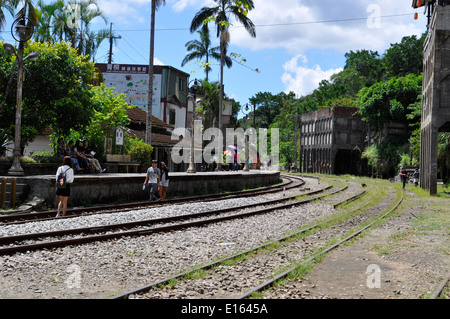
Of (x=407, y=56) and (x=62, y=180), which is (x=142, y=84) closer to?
(x=62, y=180)

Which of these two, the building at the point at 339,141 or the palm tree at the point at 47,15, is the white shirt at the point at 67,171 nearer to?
the palm tree at the point at 47,15

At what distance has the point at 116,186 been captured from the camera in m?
17.7

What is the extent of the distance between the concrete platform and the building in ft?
105

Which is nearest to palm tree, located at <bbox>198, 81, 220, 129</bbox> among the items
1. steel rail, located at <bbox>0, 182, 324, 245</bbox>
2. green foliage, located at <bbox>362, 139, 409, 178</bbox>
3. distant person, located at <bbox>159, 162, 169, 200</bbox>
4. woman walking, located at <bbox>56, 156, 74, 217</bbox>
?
green foliage, located at <bbox>362, 139, 409, 178</bbox>

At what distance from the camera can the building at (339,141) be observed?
185 feet

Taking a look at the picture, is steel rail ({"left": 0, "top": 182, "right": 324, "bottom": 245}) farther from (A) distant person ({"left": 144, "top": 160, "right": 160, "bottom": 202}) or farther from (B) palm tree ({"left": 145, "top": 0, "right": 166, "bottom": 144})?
(B) palm tree ({"left": 145, "top": 0, "right": 166, "bottom": 144})

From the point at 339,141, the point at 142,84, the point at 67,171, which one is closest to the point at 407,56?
the point at 339,141

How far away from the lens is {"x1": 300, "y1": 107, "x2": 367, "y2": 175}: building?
185 feet

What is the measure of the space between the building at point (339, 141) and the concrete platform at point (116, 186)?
32.1 meters

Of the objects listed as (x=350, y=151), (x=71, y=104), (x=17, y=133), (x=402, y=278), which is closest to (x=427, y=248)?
(x=402, y=278)

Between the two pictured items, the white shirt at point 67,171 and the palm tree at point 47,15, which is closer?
the white shirt at point 67,171

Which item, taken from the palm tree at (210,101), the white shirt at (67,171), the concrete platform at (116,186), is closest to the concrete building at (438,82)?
the concrete platform at (116,186)

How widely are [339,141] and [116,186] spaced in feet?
142
